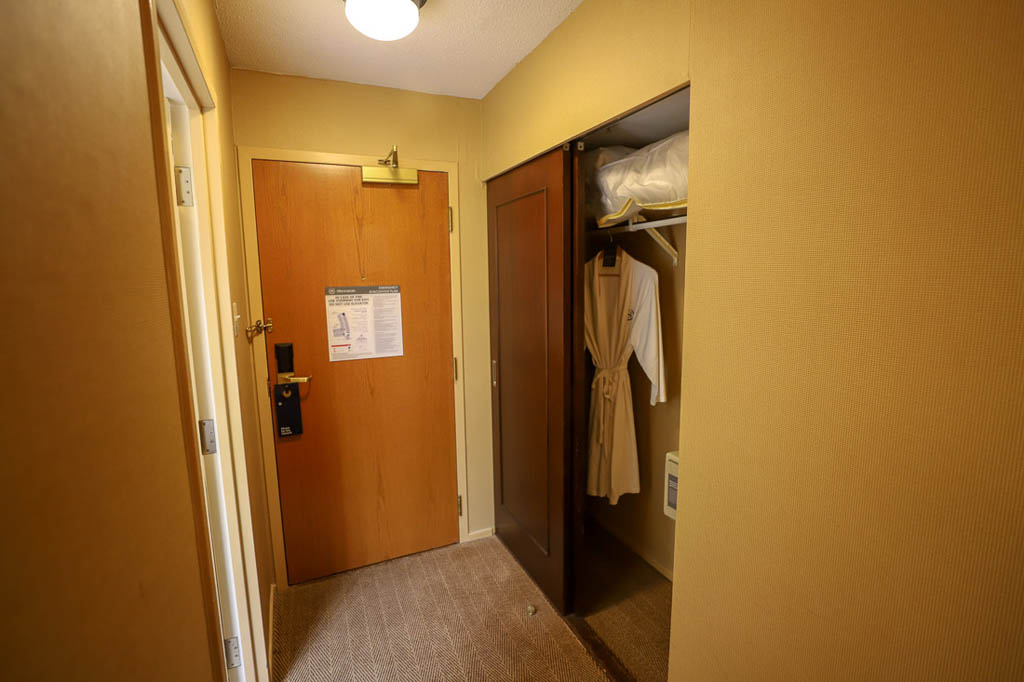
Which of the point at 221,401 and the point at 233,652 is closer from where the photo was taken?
the point at 221,401

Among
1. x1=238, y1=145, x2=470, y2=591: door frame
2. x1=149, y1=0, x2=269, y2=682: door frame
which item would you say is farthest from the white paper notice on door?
x1=149, y1=0, x2=269, y2=682: door frame

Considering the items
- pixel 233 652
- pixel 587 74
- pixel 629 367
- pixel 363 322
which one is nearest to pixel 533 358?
pixel 629 367

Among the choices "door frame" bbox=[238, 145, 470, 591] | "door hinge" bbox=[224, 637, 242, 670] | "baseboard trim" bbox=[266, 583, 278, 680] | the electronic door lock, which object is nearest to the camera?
"door hinge" bbox=[224, 637, 242, 670]

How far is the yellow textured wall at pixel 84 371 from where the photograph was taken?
33 cm

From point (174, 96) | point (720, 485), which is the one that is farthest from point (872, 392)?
point (174, 96)

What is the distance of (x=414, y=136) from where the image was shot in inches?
87.7

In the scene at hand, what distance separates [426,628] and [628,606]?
0.94 m

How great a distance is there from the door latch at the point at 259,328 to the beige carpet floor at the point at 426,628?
130 cm

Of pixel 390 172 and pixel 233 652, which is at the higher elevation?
pixel 390 172

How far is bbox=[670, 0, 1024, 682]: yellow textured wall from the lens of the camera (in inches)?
25.2

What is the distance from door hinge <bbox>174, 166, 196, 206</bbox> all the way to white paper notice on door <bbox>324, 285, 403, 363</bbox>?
0.81 m

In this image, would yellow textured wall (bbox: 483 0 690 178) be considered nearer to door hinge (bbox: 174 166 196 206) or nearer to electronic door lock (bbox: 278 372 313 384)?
door hinge (bbox: 174 166 196 206)

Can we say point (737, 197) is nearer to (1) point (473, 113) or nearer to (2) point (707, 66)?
(2) point (707, 66)

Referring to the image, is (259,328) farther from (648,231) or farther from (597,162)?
(648,231)
